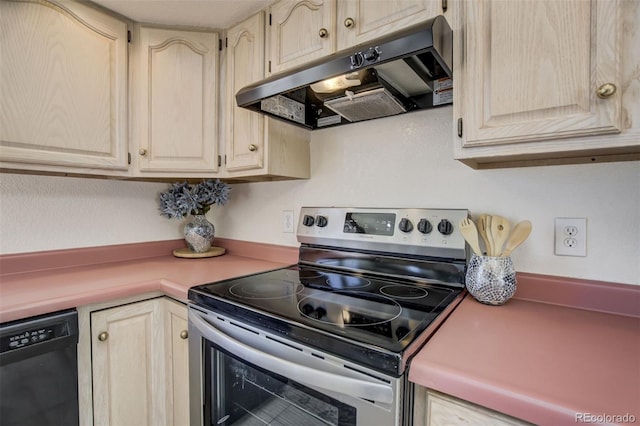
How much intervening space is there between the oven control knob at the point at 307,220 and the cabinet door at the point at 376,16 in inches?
28.6

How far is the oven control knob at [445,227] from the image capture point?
1.08 m

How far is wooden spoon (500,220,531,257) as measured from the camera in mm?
937

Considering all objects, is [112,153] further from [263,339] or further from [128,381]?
[263,339]

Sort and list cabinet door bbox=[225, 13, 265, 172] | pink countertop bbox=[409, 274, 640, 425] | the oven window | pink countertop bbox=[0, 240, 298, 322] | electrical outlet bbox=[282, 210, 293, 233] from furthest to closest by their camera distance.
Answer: electrical outlet bbox=[282, 210, 293, 233], cabinet door bbox=[225, 13, 265, 172], pink countertop bbox=[0, 240, 298, 322], the oven window, pink countertop bbox=[409, 274, 640, 425]

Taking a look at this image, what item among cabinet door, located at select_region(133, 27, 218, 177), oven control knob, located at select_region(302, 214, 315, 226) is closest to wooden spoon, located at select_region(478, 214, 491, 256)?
oven control knob, located at select_region(302, 214, 315, 226)

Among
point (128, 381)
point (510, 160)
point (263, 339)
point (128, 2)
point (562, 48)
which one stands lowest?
point (128, 381)

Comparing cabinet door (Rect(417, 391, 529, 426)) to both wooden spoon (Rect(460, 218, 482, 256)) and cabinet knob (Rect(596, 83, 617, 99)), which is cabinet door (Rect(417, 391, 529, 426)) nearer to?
wooden spoon (Rect(460, 218, 482, 256))

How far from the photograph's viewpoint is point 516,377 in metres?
0.55

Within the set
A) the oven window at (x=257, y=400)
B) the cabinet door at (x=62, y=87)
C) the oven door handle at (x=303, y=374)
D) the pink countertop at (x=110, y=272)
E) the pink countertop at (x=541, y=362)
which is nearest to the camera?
the pink countertop at (x=541, y=362)

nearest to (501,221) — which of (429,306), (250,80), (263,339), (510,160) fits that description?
(510,160)

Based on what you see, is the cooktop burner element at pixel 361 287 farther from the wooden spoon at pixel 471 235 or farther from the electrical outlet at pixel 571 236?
the electrical outlet at pixel 571 236

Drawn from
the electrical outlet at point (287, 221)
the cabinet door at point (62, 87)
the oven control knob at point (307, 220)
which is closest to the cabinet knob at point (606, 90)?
the oven control knob at point (307, 220)

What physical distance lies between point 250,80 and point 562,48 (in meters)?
→ 1.15

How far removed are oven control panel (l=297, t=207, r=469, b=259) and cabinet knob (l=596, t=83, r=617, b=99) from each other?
49 centimetres
